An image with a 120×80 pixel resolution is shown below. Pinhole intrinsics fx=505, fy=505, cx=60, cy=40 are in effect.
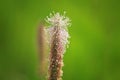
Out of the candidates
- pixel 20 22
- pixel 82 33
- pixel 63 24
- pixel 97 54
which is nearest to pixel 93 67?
pixel 97 54

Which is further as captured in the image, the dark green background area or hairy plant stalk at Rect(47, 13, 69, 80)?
the dark green background area

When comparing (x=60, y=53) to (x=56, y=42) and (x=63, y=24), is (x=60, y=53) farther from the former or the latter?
(x=63, y=24)

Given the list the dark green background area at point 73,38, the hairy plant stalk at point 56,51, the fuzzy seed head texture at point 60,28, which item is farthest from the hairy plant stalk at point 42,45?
the dark green background area at point 73,38

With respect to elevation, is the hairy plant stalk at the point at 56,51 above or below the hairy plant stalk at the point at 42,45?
below

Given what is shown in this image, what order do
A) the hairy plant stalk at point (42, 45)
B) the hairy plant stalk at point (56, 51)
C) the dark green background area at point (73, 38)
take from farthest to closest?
the dark green background area at point (73, 38) < the hairy plant stalk at point (42, 45) < the hairy plant stalk at point (56, 51)

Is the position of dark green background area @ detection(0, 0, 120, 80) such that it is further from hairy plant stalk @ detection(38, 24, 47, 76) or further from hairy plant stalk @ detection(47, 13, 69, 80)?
hairy plant stalk @ detection(47, 13, 69, 80)

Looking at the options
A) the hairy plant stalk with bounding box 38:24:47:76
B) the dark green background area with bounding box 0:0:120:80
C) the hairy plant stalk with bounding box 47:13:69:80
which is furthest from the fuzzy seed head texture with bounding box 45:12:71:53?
the dark green background area with bounding box 0:0:120:80

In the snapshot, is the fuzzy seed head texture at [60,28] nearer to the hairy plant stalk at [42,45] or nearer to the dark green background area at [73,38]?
the hairy plant stalk at [42,45]

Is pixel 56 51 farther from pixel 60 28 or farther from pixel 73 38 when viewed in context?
pixel 73 38
